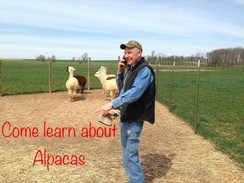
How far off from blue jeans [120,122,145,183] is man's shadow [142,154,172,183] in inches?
42.0

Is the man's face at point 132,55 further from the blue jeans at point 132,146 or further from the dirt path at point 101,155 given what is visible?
the dirt path at point 101,155

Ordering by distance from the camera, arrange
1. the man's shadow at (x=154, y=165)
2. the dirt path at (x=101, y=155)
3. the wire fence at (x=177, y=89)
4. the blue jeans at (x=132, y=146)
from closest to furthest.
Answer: the blue jeans at (x=132, y=146) < the dirt path at (x=101, y=155) < the man's shadow at (x=154, y=165) < the wire fence at (x=177, y=89)

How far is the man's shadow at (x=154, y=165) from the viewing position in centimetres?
581

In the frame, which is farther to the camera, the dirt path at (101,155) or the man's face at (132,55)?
the dirt path at (101,155)

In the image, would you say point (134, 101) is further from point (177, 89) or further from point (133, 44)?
point (177, 89)

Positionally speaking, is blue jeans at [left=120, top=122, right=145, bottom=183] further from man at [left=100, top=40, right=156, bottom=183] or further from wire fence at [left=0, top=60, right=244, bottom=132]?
wire fence at [left=0, top=60, right=244, bottom=132]

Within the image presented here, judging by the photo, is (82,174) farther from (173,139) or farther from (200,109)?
(200,109)

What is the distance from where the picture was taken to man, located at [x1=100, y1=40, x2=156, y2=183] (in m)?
4.18

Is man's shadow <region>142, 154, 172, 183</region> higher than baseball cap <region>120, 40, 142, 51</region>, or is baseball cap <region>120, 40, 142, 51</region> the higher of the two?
baseball cap <region>120, 40, 142, 51</region>

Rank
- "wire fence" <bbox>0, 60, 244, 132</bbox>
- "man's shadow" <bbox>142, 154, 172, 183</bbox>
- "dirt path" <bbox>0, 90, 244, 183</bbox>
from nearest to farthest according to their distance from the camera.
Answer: "dirt path" <bbox>0, 90, 244, 183</bbox> < "man's shadow" <bbox>142, 154, 172, 183</bbox> < "wire fence" <bbox>0, 60, 244, 132</bbox>

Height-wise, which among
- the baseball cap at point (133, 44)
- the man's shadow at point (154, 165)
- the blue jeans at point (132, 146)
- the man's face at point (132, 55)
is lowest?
the man's shadow at point (154, 165)

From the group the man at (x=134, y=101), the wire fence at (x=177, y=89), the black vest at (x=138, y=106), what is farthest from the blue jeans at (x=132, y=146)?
the wire fence at (x=177, y=89)

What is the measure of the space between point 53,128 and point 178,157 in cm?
362

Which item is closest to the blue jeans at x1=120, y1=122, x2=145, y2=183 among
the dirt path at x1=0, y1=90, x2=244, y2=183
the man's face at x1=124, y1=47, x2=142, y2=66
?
the man's face at x1=124, y1=47, x2=142, y2=66
